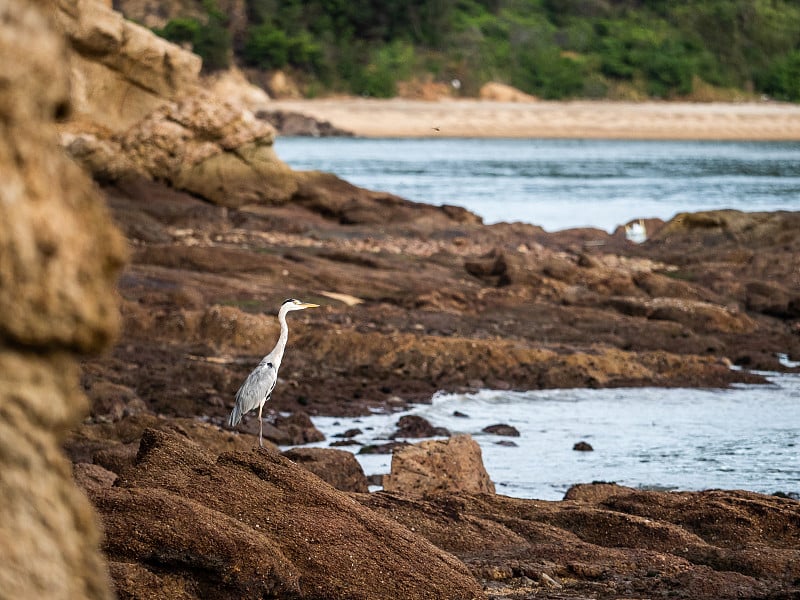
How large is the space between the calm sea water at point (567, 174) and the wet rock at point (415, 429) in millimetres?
23960

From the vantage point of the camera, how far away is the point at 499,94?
3246 inches

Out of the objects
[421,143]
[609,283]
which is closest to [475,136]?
[421,143]

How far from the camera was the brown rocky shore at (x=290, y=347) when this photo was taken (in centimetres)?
246

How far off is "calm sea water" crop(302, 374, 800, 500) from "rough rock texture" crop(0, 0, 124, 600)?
8.34 metres

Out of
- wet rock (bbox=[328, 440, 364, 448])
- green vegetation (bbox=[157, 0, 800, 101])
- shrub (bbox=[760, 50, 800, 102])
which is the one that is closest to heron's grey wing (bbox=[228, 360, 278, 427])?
wet rock (bbox=[328, 440, 364, 448])

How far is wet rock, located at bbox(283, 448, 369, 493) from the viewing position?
9047mm

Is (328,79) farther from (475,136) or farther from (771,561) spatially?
(771,561)

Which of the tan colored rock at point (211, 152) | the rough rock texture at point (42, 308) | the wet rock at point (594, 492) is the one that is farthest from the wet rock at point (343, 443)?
the tan colored rock at point (211, 152)

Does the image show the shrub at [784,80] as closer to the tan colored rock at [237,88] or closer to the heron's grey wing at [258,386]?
the tan colored rock at [237,88]

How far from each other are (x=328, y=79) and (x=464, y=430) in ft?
234

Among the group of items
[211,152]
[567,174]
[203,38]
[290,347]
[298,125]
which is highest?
[203,38]

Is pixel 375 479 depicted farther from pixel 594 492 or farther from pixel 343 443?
pixel 594 492

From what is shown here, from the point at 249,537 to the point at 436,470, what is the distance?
3.87 metres

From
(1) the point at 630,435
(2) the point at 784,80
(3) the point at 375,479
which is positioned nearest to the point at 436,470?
(3) the point at 375,479
